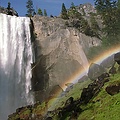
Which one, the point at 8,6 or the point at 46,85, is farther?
the point at 8,6

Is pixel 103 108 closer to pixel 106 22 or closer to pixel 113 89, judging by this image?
pixel 113 89

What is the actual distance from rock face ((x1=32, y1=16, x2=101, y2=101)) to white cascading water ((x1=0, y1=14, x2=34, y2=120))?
143 cm

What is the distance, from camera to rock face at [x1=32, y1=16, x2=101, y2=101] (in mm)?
38031

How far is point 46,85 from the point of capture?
37719 mm

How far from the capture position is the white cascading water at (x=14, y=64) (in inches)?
1491

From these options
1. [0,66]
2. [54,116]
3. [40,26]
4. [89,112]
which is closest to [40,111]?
[54,116]

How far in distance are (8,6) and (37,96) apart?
1000 inches

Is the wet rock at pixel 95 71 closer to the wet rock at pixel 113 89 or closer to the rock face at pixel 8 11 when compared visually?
the wet rock at pixel 113 89

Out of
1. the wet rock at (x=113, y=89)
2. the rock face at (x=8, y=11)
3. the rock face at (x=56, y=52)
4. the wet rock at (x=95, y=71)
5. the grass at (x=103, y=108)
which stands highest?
the rock face at (x=8, y=11)

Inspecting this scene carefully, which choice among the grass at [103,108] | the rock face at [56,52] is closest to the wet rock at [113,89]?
the grass at [103,108]

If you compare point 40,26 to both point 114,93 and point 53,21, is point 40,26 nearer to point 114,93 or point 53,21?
point 53,21

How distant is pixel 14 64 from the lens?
4084 cm

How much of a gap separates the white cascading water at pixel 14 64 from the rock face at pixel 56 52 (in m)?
1.43

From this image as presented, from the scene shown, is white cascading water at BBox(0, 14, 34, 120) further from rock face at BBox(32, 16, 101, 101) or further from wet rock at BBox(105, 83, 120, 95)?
wet rock at BBox(105, 83, 120, 95)
